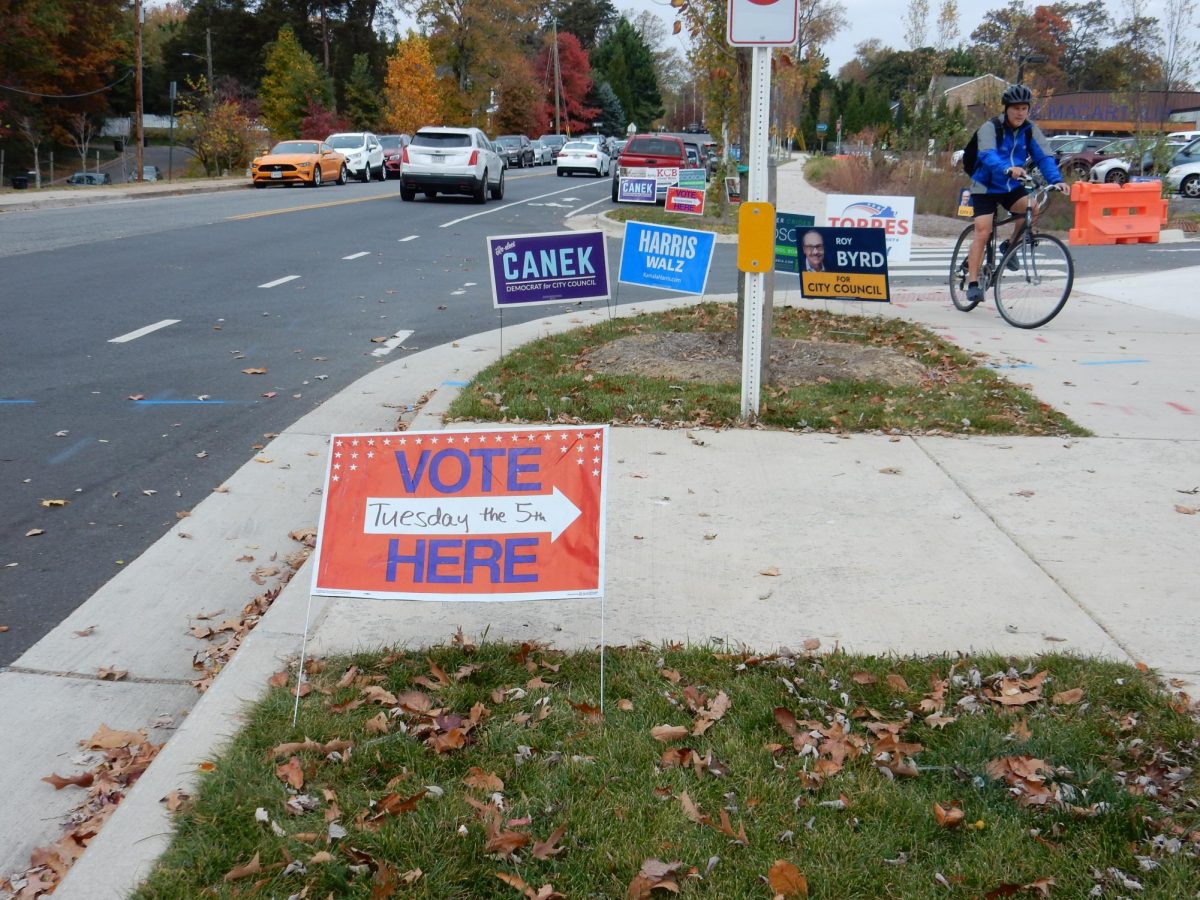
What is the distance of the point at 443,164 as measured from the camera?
27.5 m

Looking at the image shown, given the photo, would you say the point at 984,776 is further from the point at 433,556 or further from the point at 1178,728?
the point at 433,556

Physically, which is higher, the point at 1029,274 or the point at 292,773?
the point at 1029,274

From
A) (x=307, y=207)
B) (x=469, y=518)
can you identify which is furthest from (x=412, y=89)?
(x=469, y=518)

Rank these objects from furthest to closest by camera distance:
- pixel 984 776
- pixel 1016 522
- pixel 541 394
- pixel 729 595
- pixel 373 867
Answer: pixel 541 394
pixel 1016 522
pixel 729 595
pixel 984 776
pixel 373 867

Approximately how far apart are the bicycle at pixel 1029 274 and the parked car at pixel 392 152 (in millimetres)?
33905

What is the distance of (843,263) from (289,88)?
60873mm

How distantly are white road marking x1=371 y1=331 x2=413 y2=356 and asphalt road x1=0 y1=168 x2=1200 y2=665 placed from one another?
0.8 inches

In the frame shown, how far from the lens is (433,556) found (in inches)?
155

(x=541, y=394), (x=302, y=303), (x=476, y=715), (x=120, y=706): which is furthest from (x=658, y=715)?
(x=302, y=303)

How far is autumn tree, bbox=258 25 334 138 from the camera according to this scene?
63594 mm

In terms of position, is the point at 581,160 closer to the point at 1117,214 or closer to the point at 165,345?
the point at 1117,214

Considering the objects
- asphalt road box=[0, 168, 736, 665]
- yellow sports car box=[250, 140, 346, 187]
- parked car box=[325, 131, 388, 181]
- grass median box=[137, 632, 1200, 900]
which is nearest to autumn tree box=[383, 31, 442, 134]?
parked car box=[325, 131, 388, 181]

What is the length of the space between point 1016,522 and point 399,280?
415 inches

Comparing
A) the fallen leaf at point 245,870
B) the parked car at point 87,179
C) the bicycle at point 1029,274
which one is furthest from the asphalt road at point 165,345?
the parked car at point 87,179
